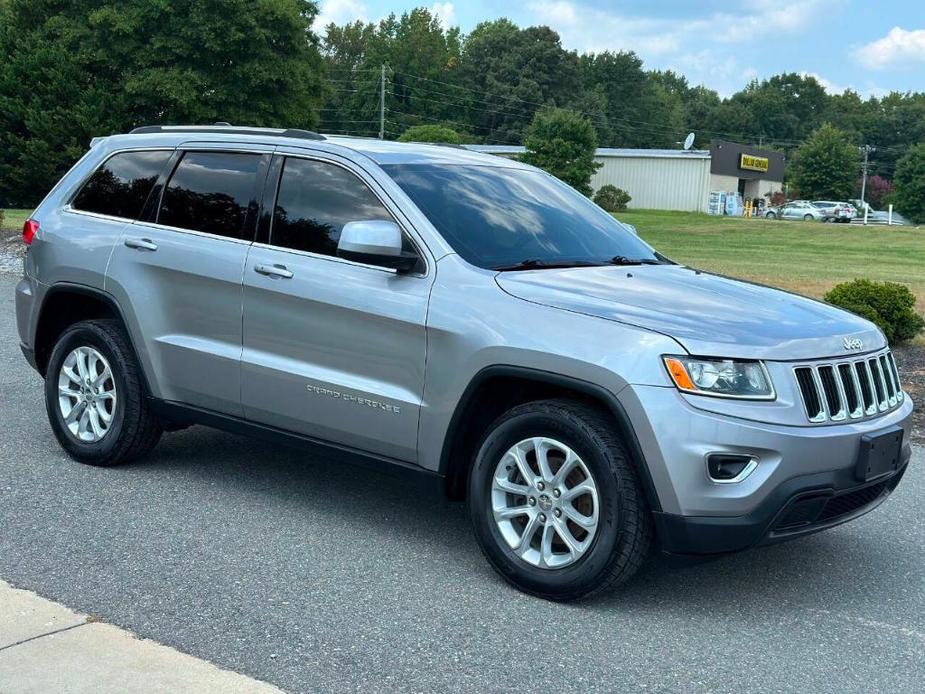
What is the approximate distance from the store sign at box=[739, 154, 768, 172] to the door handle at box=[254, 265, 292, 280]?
81048 millimetres

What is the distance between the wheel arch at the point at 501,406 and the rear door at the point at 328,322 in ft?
0.67

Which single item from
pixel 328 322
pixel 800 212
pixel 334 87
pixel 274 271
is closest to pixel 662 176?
pixel 800 212

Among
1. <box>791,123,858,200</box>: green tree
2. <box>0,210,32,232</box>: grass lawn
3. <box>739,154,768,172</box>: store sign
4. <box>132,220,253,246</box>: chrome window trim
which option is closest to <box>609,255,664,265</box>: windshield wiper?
<box>132,220,253,246</box>: chrome window trim

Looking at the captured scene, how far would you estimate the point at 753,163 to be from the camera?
85.3 meters

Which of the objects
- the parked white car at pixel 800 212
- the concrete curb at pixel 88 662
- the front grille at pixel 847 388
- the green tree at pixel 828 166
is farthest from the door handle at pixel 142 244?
the green tree at pixel 828 166

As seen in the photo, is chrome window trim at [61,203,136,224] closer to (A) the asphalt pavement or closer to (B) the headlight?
(A) the asphalt pavement

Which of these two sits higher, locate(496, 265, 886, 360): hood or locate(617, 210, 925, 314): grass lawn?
locate(496, 265, 886, 360): hood

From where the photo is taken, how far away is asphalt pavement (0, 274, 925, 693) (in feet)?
12.8

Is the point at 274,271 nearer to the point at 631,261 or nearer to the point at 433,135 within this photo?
the point at 631,261

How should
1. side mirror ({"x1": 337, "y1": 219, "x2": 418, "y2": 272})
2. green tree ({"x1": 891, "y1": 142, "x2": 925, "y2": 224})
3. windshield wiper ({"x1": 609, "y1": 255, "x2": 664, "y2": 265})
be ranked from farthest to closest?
green tree ({"x1": 891, "y1": 142, "x2": 925, "y2": 224}) → windshield wiper ({"x1": 609, "y1": 255, "x2": 664, "y2": 265}) → side mirror ({"x1": 337, "y1": 219, "x2": 418, "y2": 272})

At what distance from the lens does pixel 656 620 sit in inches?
174

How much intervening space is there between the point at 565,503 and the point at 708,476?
Answer: 0.60m

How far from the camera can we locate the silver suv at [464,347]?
4230 millimetres

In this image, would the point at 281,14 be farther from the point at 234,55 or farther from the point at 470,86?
the point at 470,86
